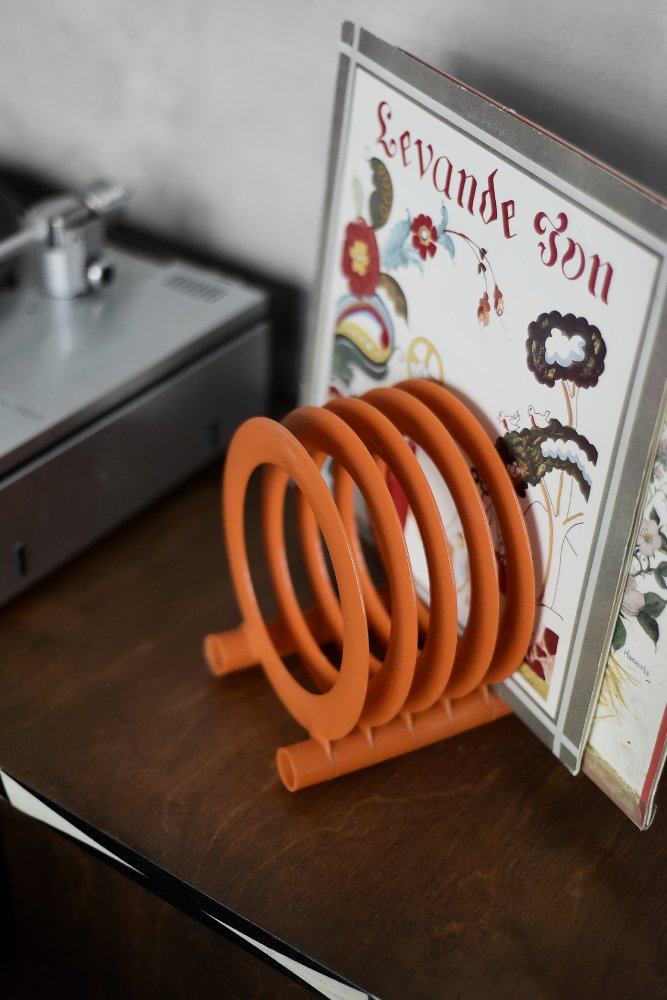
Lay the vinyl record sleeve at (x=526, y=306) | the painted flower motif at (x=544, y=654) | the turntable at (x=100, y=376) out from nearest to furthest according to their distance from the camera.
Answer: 1. the vinyl record sleeve at (x=526, y=306)
2. the painted flower motif at (x=544, y=654)
3. the turntable at (x=100, y=376)

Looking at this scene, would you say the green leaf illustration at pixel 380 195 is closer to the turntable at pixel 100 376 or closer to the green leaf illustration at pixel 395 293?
the green leaf illustration at pixel 395 293

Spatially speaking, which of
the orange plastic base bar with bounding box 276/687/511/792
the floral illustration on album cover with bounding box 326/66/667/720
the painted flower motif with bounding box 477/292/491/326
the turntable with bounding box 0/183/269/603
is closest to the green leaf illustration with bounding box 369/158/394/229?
the floral illustration on album cover with bounding box 326/66/667/720

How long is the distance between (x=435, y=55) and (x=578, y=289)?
0.96 ft

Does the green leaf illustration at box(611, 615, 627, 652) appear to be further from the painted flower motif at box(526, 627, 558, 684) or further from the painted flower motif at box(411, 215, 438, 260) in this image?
the painted flower motif at box(411, 215, 438, 260)

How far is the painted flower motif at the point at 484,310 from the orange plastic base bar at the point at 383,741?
24 centimetres

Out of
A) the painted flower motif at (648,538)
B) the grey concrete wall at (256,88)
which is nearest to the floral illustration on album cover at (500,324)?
the painted flower motif at (648,538)

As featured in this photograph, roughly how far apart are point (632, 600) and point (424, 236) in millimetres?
256

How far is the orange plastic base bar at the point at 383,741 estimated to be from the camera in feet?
2.22

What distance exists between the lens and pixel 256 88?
0.89m

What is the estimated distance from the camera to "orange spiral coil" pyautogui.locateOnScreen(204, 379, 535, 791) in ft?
2.03

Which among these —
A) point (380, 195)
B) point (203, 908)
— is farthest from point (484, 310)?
point (203, 908)

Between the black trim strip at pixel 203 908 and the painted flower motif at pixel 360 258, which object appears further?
the painted flower motif at pixel 360 258

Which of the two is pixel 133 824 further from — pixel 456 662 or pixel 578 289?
pixel 578 289

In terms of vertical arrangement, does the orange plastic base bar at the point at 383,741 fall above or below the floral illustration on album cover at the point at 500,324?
below
